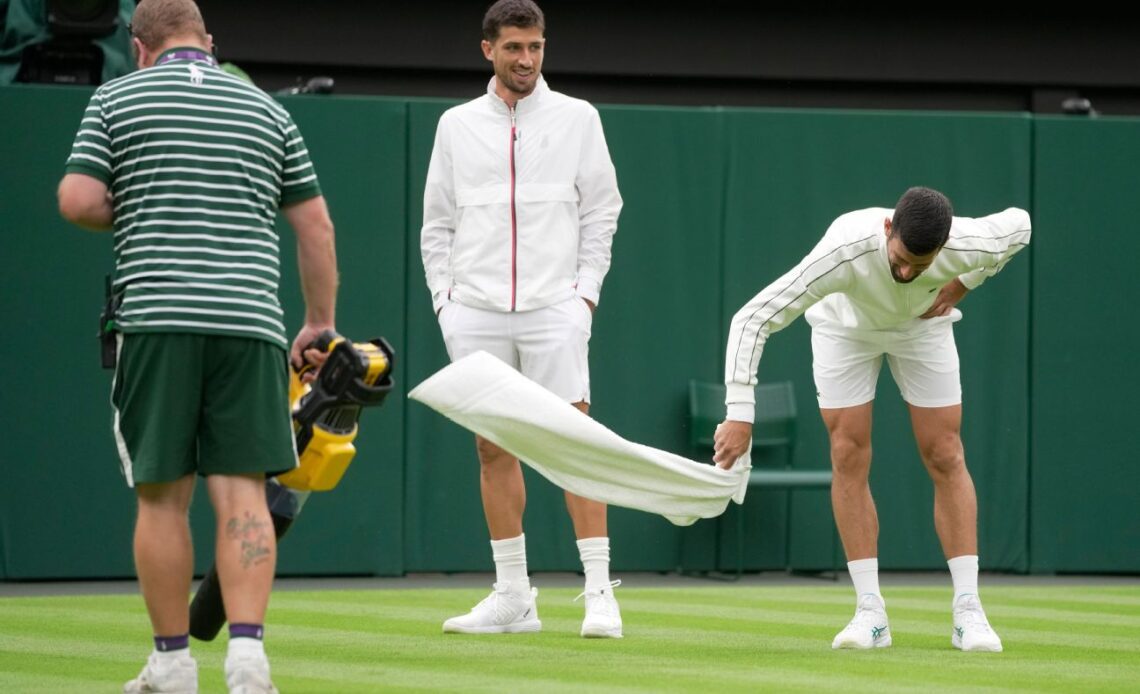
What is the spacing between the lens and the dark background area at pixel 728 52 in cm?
1258

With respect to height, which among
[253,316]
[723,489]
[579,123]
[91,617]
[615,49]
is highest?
[615,49]

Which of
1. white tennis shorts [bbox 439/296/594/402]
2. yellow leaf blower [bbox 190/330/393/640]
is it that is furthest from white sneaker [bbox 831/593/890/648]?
yellow leaf blower [bbox 190/330/393/640]

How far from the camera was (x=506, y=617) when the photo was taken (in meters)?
7.16

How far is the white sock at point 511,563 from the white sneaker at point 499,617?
0.03 meters

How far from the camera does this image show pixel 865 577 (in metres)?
6.74

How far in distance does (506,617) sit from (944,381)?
6.49 ft

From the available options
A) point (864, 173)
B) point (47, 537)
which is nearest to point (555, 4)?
point (864, 173)

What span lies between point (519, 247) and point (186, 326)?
239 centimetres

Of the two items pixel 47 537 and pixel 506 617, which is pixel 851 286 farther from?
pixel 47 537

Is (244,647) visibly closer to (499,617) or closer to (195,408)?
(195,408)

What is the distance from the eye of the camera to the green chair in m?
10.6

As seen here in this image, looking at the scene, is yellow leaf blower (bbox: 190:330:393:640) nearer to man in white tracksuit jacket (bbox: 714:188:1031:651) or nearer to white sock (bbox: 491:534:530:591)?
man in white tracksuit jacket (bbox: 714:188:1031:651)

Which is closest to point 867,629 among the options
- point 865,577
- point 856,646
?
point 856,646

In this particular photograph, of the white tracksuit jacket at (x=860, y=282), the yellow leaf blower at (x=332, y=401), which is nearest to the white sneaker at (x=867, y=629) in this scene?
the white tracksuit jacket at (x=860, y=282)
